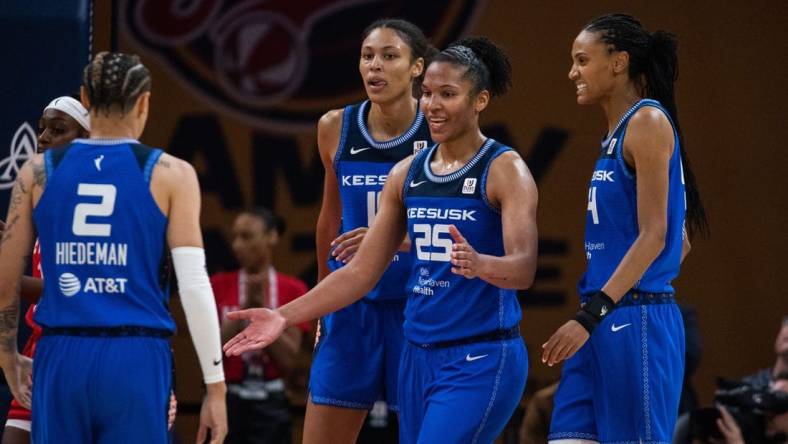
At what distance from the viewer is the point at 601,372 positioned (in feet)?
16.2

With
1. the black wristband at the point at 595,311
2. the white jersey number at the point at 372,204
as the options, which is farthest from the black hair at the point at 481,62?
the black wristband at the point at 595,311

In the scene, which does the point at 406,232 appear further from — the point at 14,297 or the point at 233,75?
the point at 233,75

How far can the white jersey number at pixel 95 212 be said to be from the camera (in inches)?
163

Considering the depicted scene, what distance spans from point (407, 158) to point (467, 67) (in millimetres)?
440

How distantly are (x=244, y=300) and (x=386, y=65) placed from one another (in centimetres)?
293

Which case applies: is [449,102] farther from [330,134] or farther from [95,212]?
[95,212]

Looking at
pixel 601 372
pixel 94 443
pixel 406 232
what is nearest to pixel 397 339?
pixel 406 232

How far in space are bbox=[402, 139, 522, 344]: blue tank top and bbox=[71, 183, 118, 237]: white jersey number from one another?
121 centimetres

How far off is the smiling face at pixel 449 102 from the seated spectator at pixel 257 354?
2.95 meters

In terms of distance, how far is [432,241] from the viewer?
4840 millimetres

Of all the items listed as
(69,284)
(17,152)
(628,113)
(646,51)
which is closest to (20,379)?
(69,284)

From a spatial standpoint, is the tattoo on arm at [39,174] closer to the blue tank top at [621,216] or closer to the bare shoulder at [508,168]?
the bare shoulder at [508,168]

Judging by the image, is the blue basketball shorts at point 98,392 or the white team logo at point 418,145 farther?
the white team logo at point 418,145

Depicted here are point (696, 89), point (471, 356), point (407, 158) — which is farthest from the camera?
point (696, 89)
